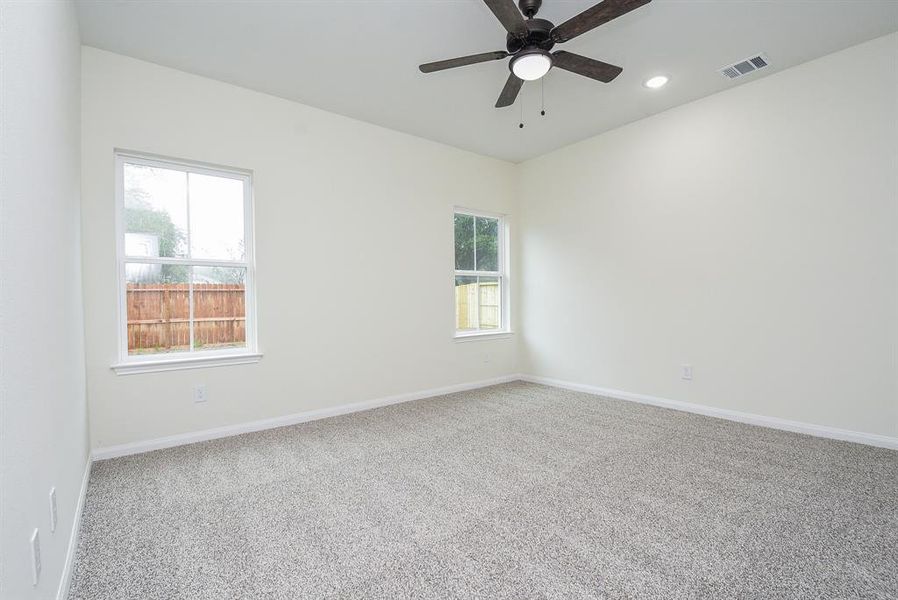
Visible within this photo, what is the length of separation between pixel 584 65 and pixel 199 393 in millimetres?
3456

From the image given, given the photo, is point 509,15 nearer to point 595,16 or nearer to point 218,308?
point 595,16

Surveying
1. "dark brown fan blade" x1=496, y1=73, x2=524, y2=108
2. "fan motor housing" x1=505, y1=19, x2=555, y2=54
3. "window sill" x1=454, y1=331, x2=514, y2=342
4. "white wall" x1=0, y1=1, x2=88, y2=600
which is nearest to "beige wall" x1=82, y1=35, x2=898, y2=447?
"window sill" x1=454, y1=331, x2=514, y2=342

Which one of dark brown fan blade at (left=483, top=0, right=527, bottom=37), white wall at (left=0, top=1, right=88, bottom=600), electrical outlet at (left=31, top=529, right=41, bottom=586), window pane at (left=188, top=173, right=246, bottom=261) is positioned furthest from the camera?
window pane at (left=188, top=173, right=246, bottom=261)

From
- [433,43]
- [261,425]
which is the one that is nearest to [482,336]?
[261,425]

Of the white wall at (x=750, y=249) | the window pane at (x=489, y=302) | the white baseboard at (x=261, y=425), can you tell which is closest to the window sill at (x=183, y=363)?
the white baseboard at (x=261, y=425)

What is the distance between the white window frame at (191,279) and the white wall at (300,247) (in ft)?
0.19

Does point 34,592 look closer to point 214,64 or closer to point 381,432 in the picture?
point 381,432

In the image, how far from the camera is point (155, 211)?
2.98 metres

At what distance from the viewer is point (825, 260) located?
300 centimetres

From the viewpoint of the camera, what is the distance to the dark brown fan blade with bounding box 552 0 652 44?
1.90 meters

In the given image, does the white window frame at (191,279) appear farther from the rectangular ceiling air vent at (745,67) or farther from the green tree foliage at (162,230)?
the rectangular ceiling air vent at (745,67)

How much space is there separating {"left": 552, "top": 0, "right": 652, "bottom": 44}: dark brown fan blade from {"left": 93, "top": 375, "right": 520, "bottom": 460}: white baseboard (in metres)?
3.27

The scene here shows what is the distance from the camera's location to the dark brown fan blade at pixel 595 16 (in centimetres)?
190

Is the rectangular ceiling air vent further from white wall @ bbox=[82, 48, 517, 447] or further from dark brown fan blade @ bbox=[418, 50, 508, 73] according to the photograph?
white wall @ bbox=[82, 48, 517, 447]
